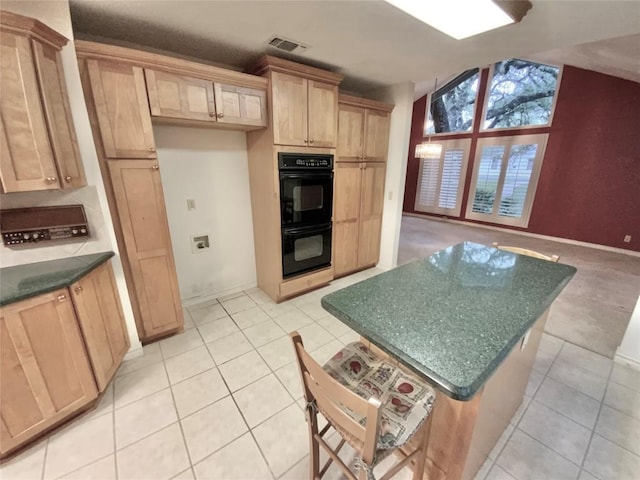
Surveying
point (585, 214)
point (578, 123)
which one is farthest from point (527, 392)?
point (578, 123)

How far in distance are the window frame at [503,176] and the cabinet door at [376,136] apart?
414 centimetres

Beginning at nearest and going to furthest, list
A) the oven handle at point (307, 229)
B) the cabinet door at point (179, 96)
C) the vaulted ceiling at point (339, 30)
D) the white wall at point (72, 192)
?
the white wall at point (72, 192)
the vaulted ceiling at point (339, 30)
the cabinet door at point (179, 96)
the oven handle at point (307, 229)

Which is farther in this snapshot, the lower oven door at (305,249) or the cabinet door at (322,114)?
the lower oven door at (305,249)

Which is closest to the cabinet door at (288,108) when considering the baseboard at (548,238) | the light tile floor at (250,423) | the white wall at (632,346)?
the light tile floor at (250,423)

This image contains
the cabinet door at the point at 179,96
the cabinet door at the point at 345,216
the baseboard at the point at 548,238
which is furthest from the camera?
the baseboard at the point at 548,238

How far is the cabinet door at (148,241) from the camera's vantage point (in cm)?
189

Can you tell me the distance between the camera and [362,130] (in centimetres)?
311

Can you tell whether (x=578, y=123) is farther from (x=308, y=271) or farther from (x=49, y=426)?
(x=49, y=426)

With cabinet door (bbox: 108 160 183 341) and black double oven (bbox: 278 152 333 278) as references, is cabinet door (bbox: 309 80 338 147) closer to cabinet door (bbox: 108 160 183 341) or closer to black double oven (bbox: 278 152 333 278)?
black double oven (bbox: 278 152 333 278)

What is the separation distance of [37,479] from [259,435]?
108cm

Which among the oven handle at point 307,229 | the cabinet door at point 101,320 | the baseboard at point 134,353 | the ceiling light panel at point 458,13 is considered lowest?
the baseboard at point 134,353

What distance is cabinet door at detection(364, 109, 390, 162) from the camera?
316 cm

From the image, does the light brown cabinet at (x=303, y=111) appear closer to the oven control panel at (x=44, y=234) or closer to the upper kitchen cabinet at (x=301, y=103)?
the upper kitchen cabinet at (x=301, y=103)

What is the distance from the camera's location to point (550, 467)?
1.36 metres
